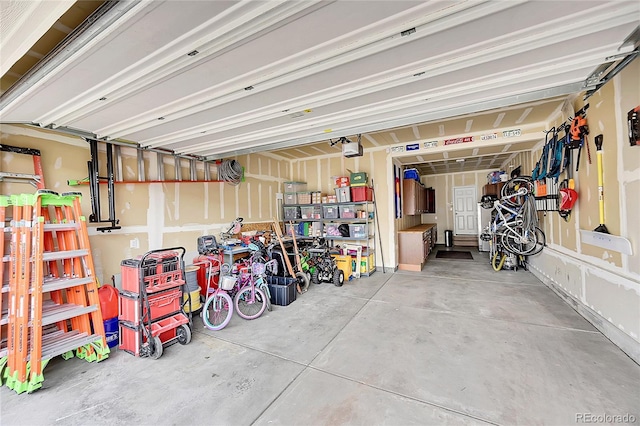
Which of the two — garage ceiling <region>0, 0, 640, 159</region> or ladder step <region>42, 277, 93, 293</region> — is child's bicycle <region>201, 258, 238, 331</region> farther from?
garage ceiling <region>0, 0, 640, 159</region>

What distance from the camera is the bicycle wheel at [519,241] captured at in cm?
470

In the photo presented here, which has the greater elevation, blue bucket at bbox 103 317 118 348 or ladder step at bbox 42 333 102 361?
ladder step at bbox 42 333 102 361

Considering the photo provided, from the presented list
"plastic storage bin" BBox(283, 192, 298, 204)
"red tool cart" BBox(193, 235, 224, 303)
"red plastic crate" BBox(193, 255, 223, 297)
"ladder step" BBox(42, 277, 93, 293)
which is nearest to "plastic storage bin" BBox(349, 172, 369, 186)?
"plastic storage bin" BBox(283, 192, 298, 204)

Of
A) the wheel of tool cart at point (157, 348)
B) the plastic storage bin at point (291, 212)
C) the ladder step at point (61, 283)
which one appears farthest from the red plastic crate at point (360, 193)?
the ladder step at point (61, 283)

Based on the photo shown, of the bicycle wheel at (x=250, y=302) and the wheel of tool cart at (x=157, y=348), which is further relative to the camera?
the bicycle wheel at (x=250, y=302)

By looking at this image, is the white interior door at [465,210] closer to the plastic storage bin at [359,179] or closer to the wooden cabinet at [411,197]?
the wooden cabinet at [411,197]

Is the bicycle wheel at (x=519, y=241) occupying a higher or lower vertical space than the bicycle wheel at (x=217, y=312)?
higher

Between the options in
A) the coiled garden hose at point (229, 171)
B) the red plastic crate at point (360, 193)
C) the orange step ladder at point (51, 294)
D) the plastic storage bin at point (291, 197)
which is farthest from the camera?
the plastic storage bin at point (291, 197)

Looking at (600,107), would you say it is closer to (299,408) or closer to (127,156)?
(299,408)

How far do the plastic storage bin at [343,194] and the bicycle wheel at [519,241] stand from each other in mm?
3283

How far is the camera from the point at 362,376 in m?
2.14

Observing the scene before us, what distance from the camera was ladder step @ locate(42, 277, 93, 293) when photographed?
2.29 m

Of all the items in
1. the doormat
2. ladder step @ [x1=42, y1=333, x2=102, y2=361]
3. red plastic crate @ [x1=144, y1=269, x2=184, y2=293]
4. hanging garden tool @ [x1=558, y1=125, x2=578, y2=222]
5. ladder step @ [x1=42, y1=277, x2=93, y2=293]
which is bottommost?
the doormat

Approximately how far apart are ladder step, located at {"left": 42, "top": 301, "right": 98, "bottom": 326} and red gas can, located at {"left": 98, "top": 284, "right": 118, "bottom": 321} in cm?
30
